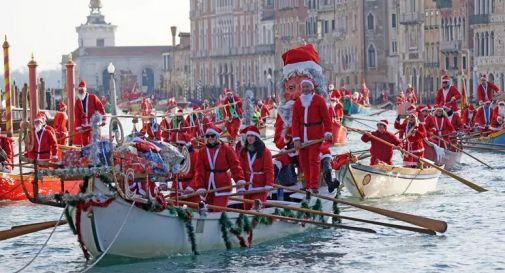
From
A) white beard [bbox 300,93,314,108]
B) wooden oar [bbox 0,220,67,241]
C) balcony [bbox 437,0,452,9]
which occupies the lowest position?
wooden oar [bbox 0,220,67,241]

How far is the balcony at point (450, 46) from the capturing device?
86312 millimetres

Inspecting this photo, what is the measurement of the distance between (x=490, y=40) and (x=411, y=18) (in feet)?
44.9

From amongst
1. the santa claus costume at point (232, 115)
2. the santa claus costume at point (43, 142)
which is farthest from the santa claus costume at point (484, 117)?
the santa claus costume at point (43, 142)

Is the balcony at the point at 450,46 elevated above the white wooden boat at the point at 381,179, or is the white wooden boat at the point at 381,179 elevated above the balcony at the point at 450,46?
the balcony at the point at 450,46

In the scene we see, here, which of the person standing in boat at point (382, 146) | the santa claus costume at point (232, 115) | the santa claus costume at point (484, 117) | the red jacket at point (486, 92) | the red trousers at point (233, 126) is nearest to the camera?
the person standing in boat at point (382, 146)

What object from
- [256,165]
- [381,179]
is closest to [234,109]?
[381,179]

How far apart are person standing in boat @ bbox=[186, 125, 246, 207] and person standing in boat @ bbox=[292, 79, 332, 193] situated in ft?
6.85

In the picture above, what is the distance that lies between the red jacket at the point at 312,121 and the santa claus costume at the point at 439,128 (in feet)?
34.9

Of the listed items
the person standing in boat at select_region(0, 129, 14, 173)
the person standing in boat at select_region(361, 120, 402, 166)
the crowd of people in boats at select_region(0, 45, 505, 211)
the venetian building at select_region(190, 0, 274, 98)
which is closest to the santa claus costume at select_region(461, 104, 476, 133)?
the crowd of people in boats at select_region(0, 45, 505, 211)

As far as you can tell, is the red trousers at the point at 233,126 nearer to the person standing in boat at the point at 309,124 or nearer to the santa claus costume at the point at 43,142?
the santa claus costume at the point at 43,142

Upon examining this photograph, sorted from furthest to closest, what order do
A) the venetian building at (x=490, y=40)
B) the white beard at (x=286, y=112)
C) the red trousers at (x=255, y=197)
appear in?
the venetian building at (x=490, y=40)
the white beard at (x=286, y=112)
the red trousers at (x=255, y=197)

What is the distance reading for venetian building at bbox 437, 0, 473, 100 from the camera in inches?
3344

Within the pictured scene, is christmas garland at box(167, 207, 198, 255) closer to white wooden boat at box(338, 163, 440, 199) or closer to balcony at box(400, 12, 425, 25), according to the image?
white wooden boat at box(338, 163, 440, 199)

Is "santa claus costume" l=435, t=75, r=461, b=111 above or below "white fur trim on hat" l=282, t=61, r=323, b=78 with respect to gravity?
below
